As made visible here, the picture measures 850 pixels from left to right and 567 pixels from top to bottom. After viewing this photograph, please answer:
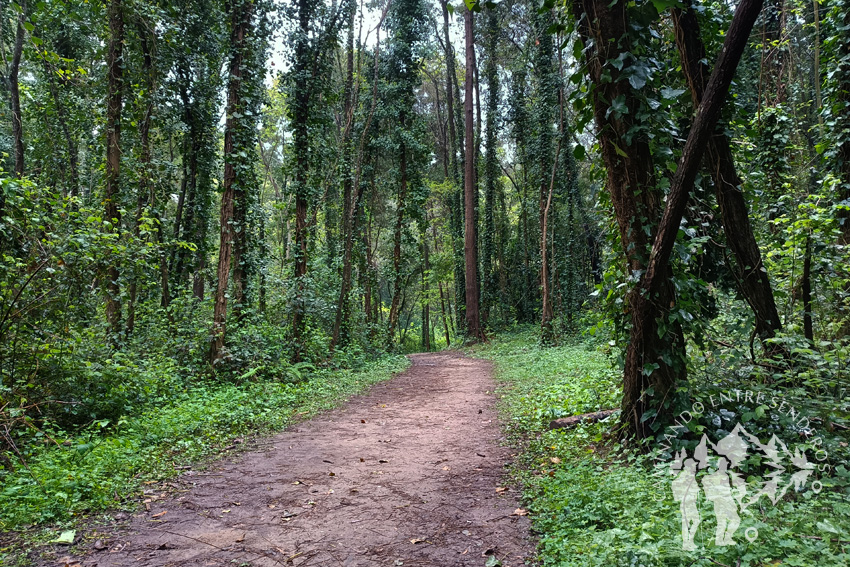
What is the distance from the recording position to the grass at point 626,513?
2137 millimetres

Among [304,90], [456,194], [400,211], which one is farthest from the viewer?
[456,194]

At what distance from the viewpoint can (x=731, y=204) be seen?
474cm

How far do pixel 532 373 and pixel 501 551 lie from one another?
24.2 ft

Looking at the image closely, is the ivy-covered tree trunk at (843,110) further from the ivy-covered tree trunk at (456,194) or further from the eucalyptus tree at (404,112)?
the ivy-covered tree trunk at (456,194)

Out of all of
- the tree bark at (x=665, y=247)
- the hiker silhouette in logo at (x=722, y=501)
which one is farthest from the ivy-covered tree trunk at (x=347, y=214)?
the hiker silhouette in logo at (x=722, y=501)

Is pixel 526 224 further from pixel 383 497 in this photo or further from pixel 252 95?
pixel 383 497

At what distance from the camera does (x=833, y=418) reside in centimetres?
321

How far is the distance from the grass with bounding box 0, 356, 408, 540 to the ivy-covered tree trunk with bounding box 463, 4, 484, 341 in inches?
451

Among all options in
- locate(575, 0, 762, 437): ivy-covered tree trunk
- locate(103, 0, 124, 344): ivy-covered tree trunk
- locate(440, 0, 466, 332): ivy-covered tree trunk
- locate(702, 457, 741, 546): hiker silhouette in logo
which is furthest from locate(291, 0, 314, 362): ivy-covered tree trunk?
locate(440, 0, 466, 332): ivy-covered tree trunk

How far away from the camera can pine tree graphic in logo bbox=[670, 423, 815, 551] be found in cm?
245

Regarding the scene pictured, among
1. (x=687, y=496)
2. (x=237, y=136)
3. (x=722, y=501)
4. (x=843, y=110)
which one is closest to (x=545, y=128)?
(x=843, y=110)

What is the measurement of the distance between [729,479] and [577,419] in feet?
7.54

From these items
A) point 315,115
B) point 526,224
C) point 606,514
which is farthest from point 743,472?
point 526,224

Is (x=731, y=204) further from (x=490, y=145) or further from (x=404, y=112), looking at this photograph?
(x=490, y=145)
